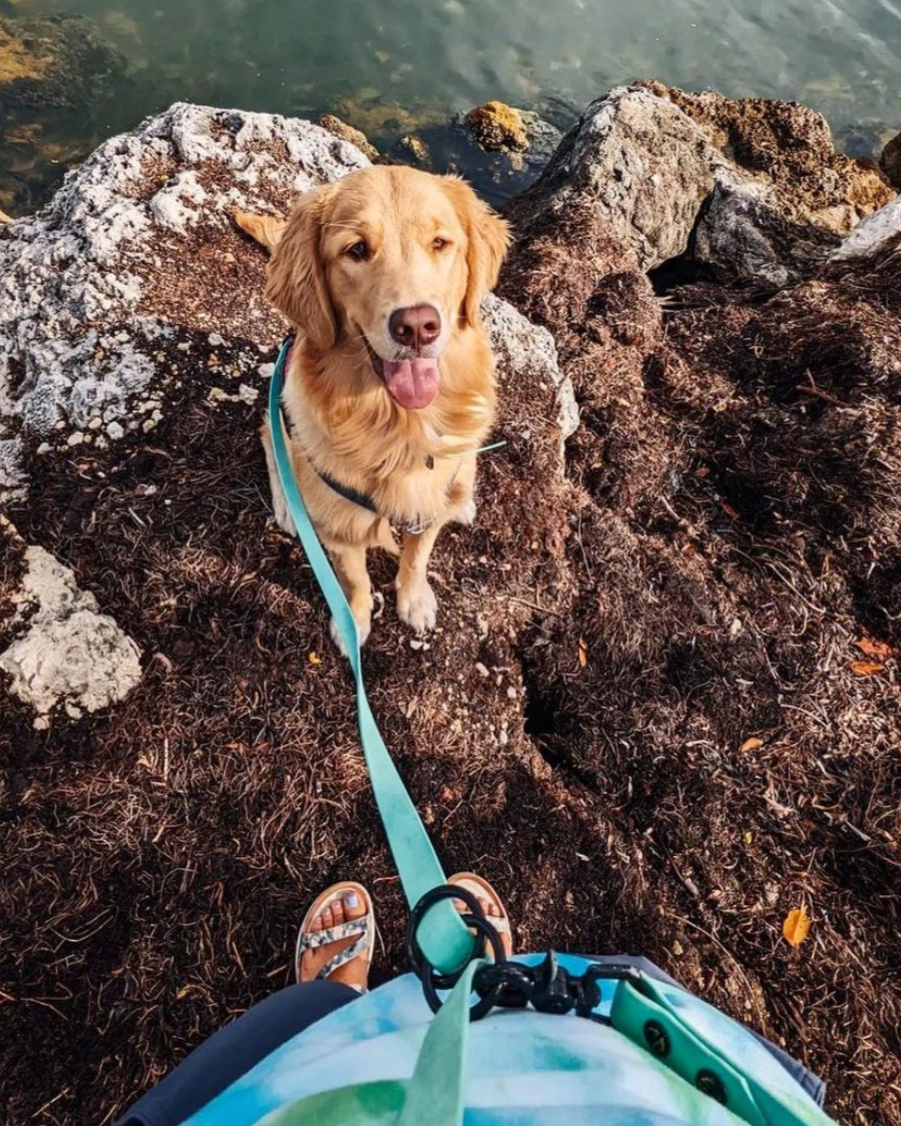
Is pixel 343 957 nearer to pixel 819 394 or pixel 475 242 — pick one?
pixel 475 242

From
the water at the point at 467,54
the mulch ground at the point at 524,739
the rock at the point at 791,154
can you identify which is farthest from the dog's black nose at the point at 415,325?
the water at the point at 467,54

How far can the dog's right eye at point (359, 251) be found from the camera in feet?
6.88

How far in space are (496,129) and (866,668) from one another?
8980 mm

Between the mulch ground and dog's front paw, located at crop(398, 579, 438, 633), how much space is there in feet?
0.20

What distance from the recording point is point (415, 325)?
1924mm

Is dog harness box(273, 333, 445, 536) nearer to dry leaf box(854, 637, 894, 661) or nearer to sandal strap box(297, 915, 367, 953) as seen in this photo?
sandal strap box(297, 915, 367, 953)

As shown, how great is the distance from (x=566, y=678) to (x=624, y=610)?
372mm

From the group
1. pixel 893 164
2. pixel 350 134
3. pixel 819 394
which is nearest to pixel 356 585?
pixel 819 394

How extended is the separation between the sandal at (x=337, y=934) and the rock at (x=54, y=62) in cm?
1056

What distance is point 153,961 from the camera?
7.01 ft

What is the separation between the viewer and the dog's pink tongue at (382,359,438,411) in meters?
2.08

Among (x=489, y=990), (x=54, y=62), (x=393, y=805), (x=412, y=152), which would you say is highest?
(x=489, y=990)

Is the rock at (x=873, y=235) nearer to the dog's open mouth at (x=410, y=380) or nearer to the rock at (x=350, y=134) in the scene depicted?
the dog's open mouth at (x=410, y=380)

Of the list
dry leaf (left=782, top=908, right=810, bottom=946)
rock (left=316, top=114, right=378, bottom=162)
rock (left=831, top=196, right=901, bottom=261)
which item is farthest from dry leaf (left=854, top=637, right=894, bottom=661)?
rock (left=316, top=114, right=378, bottom=162)
